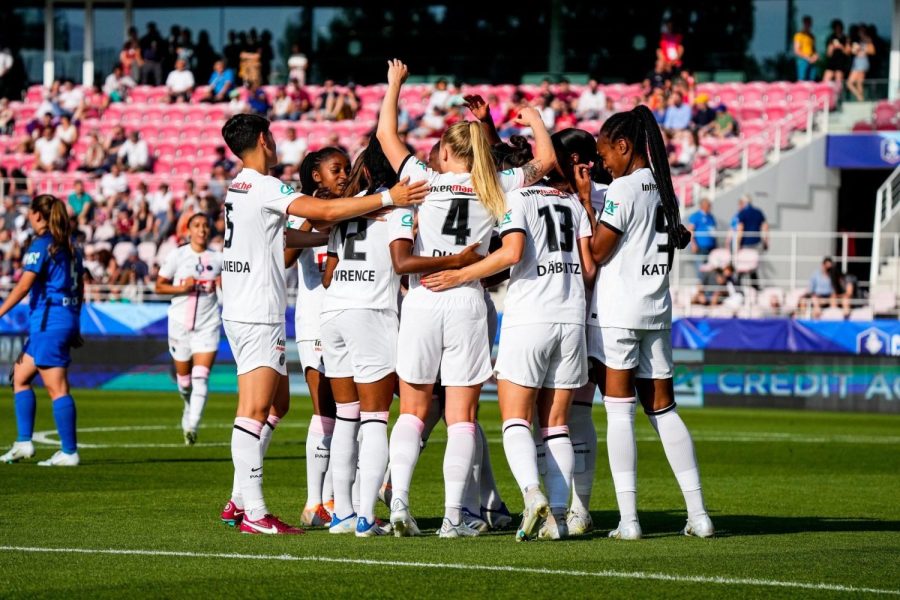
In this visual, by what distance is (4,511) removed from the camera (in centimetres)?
913

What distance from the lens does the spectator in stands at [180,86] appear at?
119 ft

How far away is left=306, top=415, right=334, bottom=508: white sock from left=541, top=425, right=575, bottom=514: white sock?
1628 mm

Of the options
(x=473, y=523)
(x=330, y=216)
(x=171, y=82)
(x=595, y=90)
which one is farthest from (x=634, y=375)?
Result: (x=171, y=82)

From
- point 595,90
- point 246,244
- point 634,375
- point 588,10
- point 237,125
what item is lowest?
point 634,375

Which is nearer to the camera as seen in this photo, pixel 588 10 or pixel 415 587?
pixel 415 587

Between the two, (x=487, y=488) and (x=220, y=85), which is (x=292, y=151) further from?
(x=487, y=488)

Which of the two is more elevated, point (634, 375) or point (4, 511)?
point (634, 375)

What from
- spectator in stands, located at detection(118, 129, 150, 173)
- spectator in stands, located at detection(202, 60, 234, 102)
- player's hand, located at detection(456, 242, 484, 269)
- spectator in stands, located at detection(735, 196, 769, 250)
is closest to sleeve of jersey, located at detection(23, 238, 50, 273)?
player's hand, located at detection(456, 242, 484, 269)

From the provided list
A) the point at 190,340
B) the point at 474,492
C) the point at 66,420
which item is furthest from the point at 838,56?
the point at 474,492

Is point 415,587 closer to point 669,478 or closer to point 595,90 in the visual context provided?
point 669,478

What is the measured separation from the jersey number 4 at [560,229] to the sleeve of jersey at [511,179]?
229 millimetres

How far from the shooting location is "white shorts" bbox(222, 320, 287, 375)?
27.2 ft

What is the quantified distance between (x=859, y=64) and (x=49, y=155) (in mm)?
18169

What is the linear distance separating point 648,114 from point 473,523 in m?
2.59
